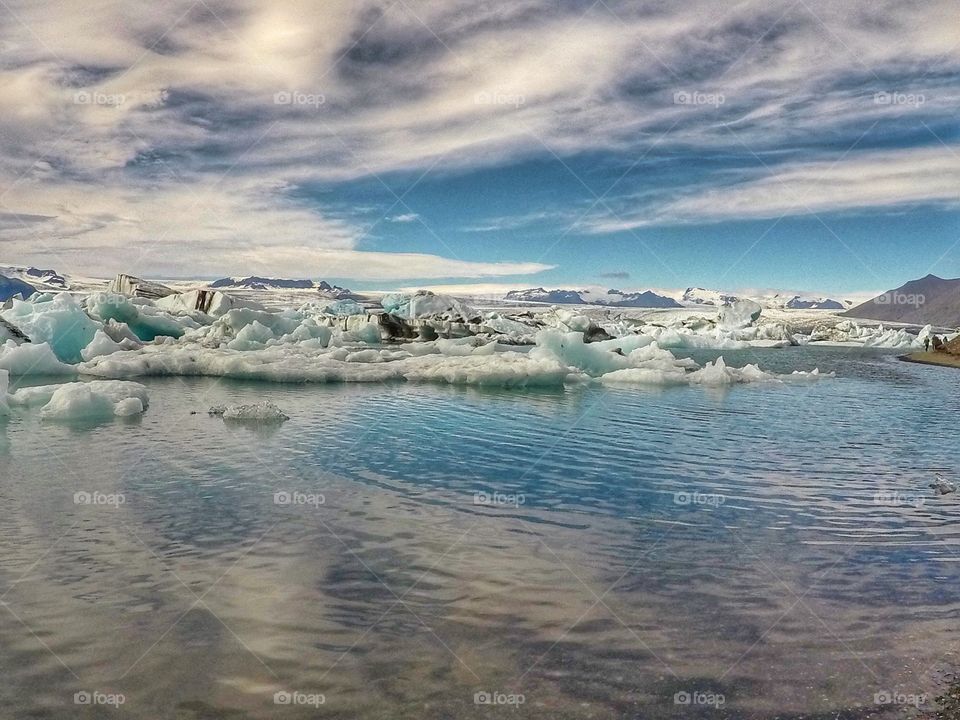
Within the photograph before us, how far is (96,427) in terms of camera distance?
13406 mm

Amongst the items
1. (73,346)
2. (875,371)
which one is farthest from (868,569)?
(875,371)

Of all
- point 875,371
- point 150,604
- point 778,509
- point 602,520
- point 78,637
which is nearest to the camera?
point 78,637

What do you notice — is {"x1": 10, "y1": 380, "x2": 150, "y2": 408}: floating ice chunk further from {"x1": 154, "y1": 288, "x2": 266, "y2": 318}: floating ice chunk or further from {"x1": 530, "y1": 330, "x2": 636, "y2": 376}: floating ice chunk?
{"x1": 154, "y1": 288, "x2": 266, "y2": 318}: floating ice chunk

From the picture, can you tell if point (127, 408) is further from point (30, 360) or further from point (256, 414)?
point (30, 360)

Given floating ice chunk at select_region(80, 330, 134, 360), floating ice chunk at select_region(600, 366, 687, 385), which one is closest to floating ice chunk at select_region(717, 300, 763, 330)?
floating ice chunk at select_region(600, 366, 687, 385)

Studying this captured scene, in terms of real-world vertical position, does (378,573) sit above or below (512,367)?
below

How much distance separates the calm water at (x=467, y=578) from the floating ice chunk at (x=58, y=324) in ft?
61.5

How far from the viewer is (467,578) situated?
5875 mm

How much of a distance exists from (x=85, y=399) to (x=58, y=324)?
676 inches

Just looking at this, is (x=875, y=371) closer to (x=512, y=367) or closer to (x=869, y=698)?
(x=512, y=367)

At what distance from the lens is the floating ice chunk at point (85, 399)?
1399 centimetres

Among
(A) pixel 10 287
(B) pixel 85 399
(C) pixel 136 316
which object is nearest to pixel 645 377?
(B) pixel 85 399

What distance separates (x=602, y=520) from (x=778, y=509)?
2.35 m

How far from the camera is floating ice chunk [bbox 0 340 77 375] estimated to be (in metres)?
22.1
